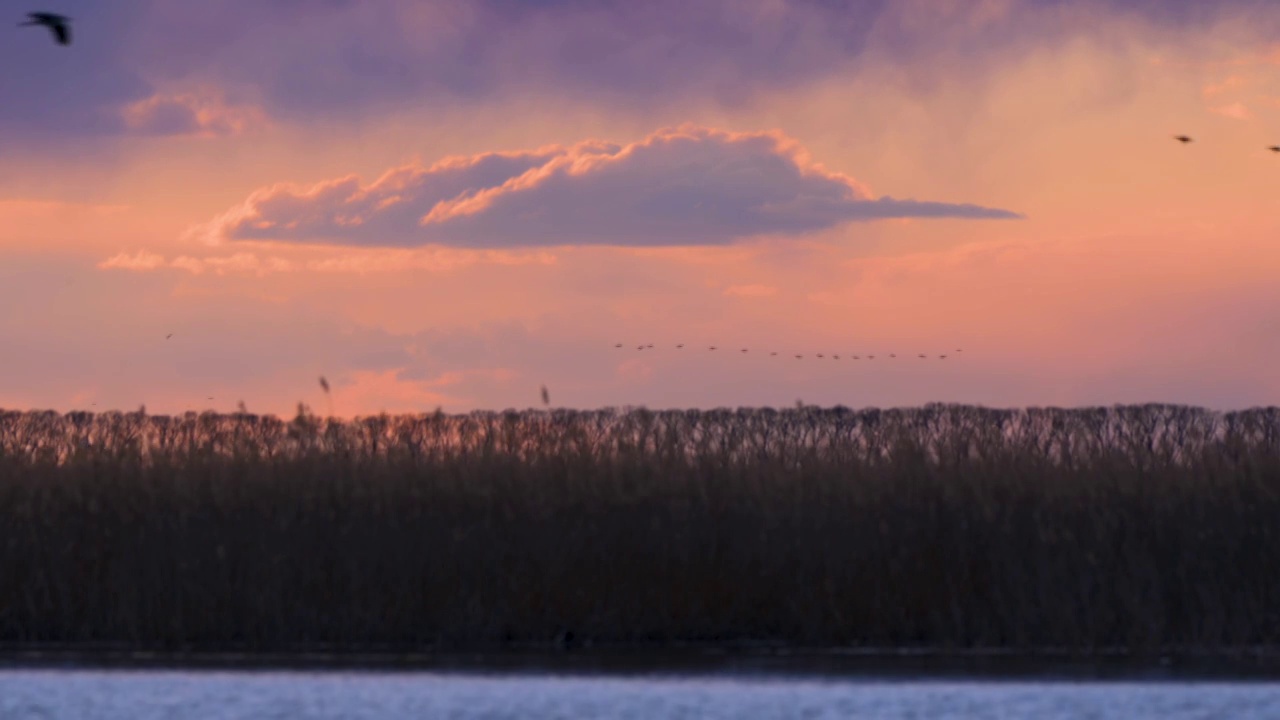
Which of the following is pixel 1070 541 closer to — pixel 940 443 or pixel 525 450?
pixel 940 443

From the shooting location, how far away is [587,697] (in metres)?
13.8

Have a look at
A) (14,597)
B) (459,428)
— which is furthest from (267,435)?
(14,597)

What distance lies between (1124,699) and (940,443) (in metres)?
5.81

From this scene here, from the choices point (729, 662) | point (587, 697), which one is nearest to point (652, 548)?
point (729, 662)

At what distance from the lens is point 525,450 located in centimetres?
1958

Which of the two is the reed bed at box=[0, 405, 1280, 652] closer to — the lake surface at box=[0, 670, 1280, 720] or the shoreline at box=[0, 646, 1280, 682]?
the shoreline at box=[0, 646, 1280, 682]

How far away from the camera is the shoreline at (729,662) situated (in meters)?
15.1

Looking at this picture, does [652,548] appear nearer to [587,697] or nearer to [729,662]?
[729,662]

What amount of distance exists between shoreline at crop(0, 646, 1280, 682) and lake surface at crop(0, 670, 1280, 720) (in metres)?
0.36

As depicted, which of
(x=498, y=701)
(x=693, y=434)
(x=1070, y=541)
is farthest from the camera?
(x=693, y=434)

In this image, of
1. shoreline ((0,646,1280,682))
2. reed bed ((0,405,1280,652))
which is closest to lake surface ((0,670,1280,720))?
shoreline ((0,646,1280,682))

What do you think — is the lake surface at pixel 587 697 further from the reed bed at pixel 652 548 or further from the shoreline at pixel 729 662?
the reed bed at pixel 652 548

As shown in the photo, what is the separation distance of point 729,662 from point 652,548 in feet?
7.04

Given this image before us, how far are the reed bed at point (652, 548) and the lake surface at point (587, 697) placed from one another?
2.38m
